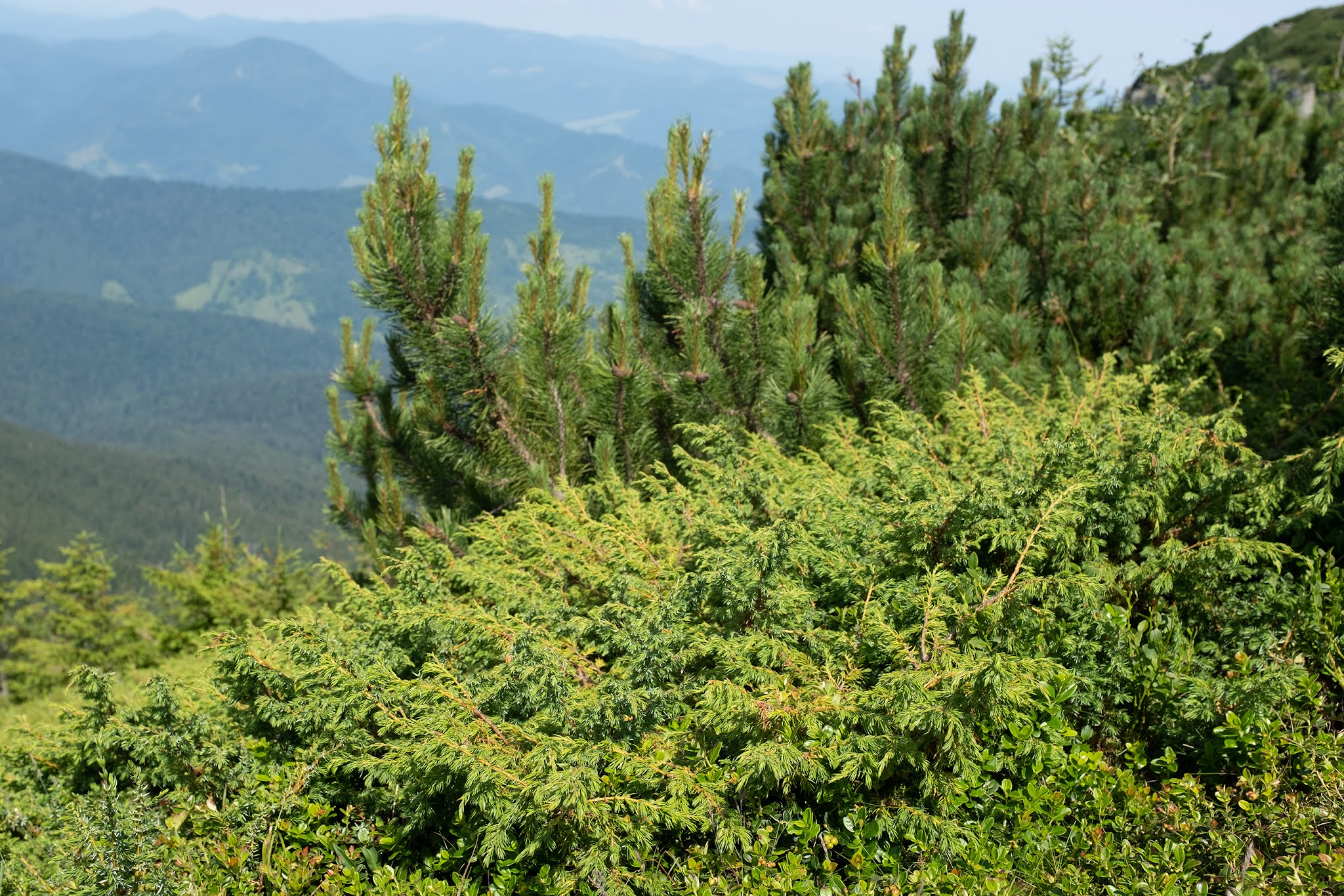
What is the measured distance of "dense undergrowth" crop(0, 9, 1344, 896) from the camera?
232cm

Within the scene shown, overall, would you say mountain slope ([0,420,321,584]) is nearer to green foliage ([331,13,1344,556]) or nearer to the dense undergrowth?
green foliage ([331,13,1344,556])

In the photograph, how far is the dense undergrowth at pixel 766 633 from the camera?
91.5 inches

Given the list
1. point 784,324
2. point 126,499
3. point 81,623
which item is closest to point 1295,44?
point 784,324

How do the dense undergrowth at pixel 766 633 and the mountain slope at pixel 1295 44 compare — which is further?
the mountain slope at pixel 1295 44

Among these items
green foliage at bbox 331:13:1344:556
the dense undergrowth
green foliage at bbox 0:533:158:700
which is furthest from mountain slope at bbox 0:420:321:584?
the dense undergrowth

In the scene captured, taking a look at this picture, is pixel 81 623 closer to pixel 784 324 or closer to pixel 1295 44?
pixel 784 324

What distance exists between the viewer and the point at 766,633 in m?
2.82

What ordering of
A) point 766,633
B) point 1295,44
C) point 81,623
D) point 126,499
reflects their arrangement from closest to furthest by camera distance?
point 766,633 → point 81,623 → point 1295,44 → point 126,499

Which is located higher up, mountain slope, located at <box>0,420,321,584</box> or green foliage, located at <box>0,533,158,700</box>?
green foliage, located at <box>0,533,158,700</box>

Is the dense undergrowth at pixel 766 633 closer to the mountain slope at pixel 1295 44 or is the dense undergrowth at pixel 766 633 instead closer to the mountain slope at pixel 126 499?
the mountain slope at pixel 1295 44

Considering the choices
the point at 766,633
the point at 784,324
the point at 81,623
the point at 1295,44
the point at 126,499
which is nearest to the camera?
the point at 766,633

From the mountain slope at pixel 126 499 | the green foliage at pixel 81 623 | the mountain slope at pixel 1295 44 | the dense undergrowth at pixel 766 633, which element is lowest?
the mountain slope at pixel 126 499

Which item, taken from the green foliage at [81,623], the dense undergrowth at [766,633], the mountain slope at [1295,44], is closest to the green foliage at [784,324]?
the dense undergrowth at [766,633]

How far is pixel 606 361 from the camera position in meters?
5.33
